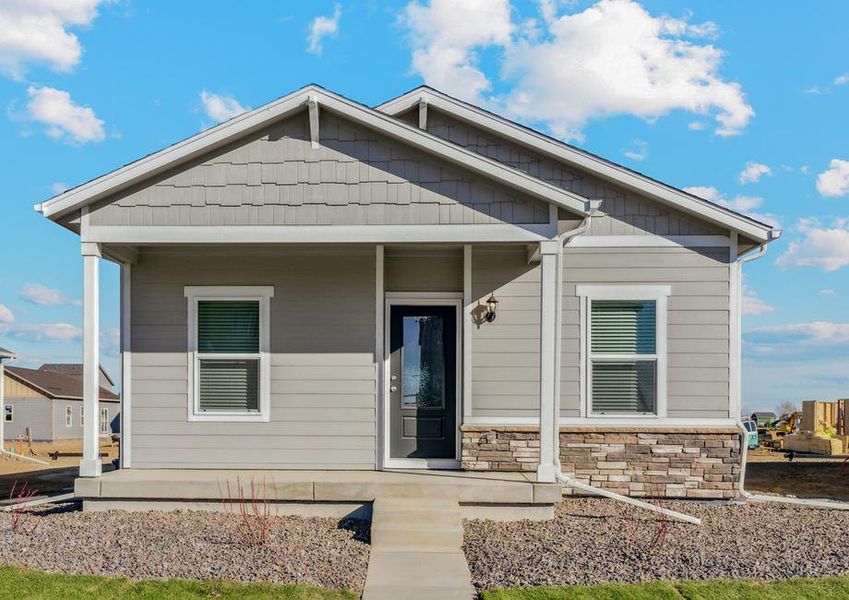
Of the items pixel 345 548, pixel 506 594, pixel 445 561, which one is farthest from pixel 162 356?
pixel 506 594

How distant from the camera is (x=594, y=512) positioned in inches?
314

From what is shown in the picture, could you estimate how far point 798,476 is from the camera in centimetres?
1223

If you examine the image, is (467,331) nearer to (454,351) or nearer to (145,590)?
(454,351)

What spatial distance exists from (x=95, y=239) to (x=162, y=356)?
73.0 inches

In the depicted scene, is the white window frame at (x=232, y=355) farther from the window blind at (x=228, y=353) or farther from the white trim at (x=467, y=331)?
the white trim at (x=467, y=331)

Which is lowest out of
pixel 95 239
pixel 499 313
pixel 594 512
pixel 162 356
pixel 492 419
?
pixel 594 512

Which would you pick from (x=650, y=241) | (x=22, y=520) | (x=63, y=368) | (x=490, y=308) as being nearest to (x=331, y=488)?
(x=490, y=308)

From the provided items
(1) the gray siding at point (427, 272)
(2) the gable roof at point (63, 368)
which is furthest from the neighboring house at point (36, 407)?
(1) the gray siding at point (427, 272)

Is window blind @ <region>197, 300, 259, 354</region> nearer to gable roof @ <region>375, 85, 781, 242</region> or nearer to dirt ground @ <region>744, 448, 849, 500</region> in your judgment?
gable roof @ <region>375, 85, 781, 242</region>

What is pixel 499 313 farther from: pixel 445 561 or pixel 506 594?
pixel 506 594

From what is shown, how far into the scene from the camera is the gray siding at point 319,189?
7.27 metres

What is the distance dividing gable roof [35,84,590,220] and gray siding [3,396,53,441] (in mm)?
28761

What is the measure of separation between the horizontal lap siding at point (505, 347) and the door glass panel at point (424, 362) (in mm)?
476

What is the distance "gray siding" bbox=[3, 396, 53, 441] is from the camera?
31.5 metres
